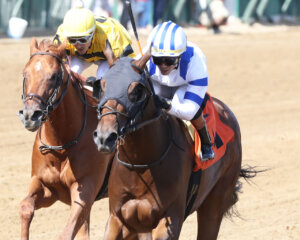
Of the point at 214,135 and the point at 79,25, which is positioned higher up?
the point at 79,25

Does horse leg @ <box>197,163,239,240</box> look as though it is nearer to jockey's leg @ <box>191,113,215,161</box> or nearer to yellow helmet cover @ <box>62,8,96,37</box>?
jockey's leg @ <box>191,113,215,161</box>

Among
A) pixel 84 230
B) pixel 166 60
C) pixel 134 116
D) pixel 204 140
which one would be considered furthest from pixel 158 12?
pixel 134 116

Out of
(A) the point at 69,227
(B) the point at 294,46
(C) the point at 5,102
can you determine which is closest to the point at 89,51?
(A) the point at 69,227

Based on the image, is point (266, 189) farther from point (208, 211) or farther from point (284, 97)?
point (284, 97)

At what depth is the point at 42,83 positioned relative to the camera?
16.9 ft

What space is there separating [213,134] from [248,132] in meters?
5.57

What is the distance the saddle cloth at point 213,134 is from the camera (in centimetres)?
504

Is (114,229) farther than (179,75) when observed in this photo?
No

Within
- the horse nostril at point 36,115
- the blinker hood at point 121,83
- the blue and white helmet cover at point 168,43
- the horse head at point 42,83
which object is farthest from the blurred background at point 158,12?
the blinker hood at point 121,83

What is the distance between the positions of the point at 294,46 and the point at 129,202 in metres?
13.7

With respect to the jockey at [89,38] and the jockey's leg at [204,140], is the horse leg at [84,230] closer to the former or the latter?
the jockey at [89,38]

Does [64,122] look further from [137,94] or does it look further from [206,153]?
[137,94]

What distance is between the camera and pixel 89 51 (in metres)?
6.18

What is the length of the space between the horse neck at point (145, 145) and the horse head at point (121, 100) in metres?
0.14
